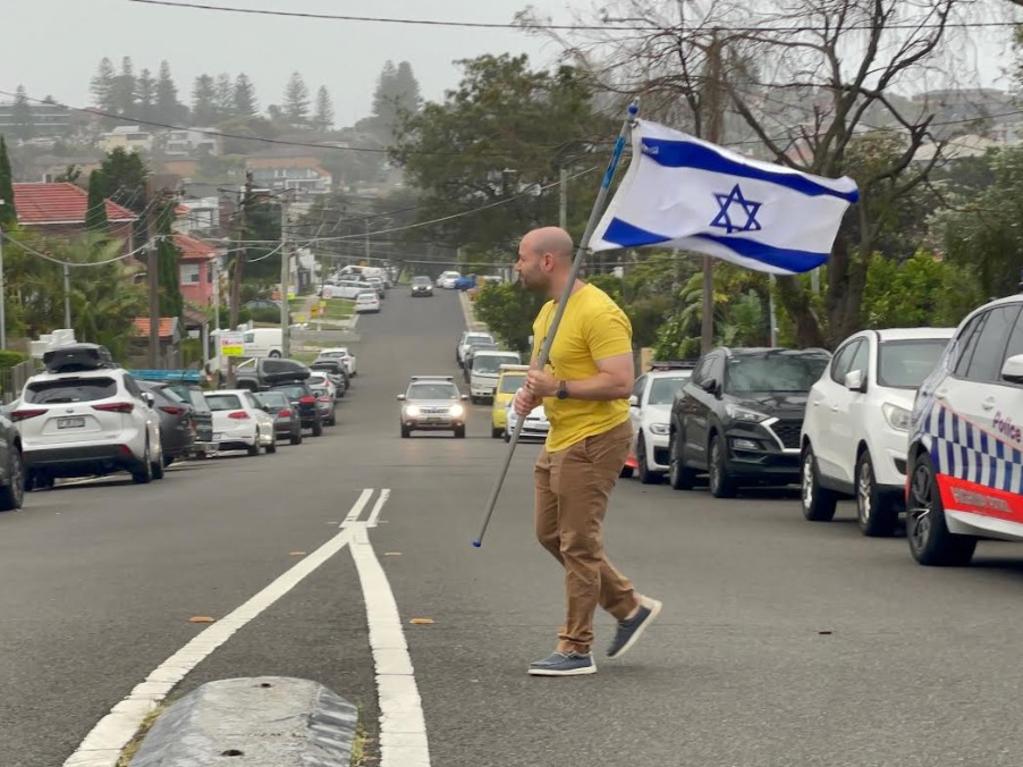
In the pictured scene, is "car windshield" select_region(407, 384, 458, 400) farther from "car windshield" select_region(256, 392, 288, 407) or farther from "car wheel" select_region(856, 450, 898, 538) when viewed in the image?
"car wheel" select_region(856, 450, 898, 538)

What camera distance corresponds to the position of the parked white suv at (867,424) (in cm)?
1508

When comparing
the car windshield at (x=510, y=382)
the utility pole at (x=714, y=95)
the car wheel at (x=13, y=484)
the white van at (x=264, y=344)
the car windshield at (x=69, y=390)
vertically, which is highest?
the utility pole at (x=714, y=95)

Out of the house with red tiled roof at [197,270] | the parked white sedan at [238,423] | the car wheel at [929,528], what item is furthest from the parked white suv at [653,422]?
the house with red tiled roof at [197,270]

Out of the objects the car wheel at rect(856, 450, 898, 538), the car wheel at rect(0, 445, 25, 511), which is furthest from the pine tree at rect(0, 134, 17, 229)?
the car wheel at rect(856, 450, 898, 538)

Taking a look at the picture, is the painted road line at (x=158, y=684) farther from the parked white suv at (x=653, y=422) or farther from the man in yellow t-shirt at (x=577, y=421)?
the parked white suv at (x=653, y=422)

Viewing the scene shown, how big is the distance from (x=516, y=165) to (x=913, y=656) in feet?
202

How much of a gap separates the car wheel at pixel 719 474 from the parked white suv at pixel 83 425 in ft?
27.3

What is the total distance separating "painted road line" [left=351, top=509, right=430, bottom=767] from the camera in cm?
615

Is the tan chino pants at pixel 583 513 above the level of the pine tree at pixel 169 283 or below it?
above

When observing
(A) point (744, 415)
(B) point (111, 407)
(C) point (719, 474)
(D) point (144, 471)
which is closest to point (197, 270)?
(D) point (144, 471)

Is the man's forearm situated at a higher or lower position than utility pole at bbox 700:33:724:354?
lower

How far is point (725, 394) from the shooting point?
21.2 m

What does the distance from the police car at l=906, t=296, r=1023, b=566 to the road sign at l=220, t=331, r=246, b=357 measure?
5830cm

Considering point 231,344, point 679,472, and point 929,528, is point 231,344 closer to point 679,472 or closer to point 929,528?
point 679,472
